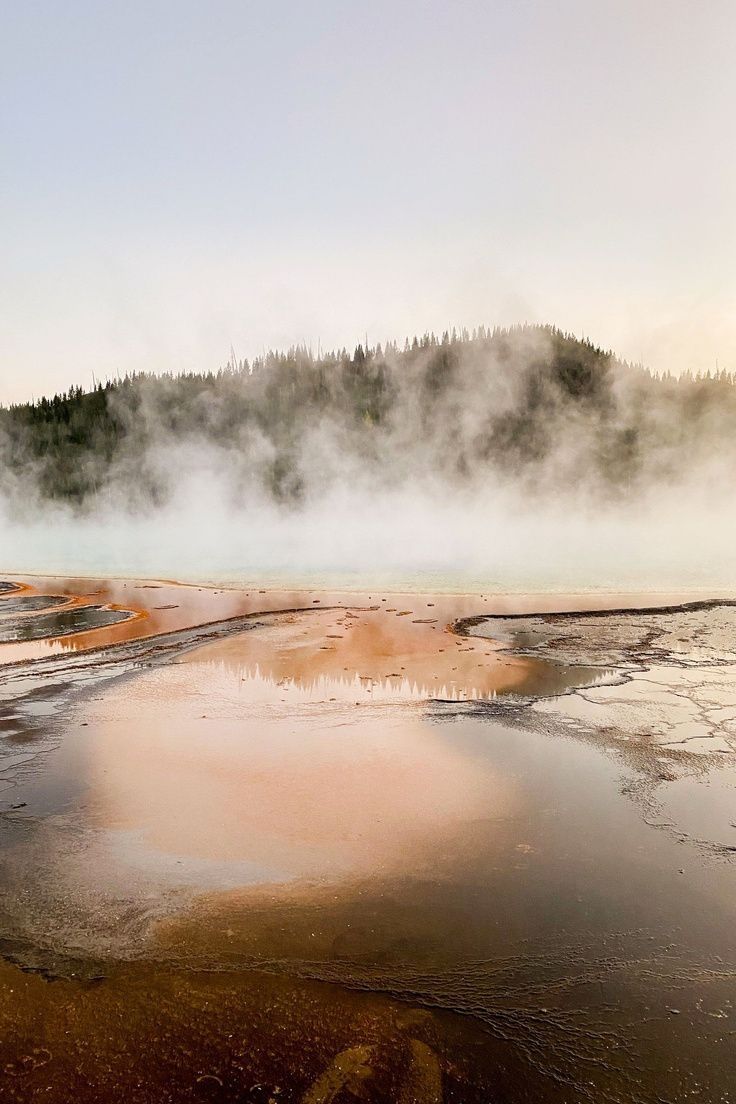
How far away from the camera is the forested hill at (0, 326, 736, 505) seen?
96.3 meters

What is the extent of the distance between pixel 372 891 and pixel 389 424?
102 metres

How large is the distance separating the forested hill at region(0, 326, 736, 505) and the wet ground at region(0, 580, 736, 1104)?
82.1m

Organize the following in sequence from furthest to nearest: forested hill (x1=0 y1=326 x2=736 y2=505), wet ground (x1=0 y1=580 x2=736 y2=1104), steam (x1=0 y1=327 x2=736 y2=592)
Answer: forested hill (x1=0 y1=326 x2=736 y2=505), steam (x1=0 y1=327 x2=736 y2=592), wet ground (x1=0 y1=580 x2=736 y2=1104)

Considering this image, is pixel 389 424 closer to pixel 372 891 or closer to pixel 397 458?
pixel 397 458

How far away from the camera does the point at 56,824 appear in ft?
17.1

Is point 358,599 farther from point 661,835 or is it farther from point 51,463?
point 51,463

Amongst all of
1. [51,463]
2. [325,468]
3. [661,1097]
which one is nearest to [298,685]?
[661,1097]

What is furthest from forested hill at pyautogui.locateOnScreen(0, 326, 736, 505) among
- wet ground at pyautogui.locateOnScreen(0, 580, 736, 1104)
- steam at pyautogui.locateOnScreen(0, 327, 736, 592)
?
wet ground at pyautogui.locateOnScreen(0, 580, 736, 1104)

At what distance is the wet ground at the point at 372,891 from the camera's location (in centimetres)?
288

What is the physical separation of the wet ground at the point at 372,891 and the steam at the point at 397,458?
135ft

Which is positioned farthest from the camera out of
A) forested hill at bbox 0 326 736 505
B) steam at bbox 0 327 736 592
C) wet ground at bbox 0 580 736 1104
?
forested hill at bbox 0 326 736 505

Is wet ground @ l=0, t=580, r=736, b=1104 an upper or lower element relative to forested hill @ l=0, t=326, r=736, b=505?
lower

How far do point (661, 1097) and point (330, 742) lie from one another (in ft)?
15.6

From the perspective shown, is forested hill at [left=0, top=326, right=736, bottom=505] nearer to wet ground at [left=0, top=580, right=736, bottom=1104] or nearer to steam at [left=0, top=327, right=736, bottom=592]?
steam at [left=0, top=327, right=736, bottom=592]
